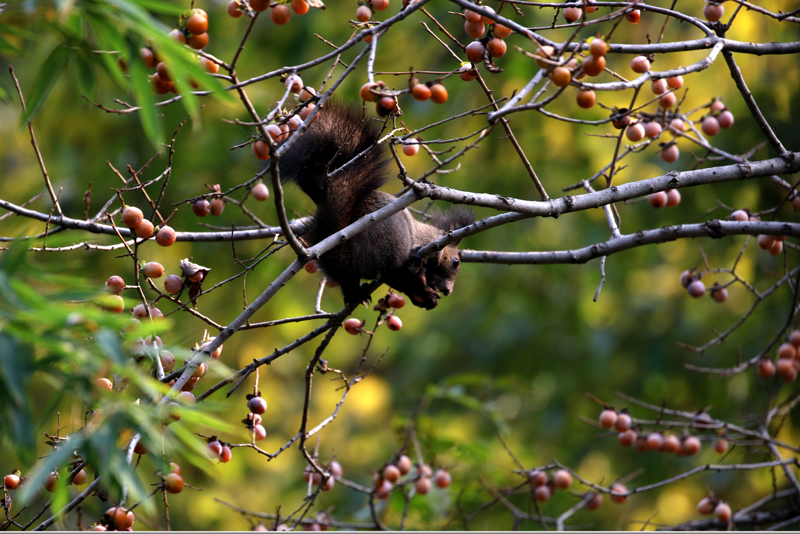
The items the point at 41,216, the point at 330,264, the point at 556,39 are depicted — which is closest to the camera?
the point at 41,216

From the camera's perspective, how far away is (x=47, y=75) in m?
1.27

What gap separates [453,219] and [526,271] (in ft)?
5.46

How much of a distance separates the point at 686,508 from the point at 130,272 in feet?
16.3

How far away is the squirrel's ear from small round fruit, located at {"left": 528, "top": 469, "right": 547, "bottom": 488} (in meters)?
1.34

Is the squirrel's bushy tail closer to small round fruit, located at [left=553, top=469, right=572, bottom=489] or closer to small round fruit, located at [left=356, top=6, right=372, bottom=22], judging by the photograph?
small round fruit, located at [left=356, top=6, right=372, bottom=22]

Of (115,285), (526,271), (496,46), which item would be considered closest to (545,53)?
(496,46)

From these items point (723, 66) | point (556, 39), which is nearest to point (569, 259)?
point (556, 39)

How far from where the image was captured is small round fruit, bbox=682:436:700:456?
9.10 ft

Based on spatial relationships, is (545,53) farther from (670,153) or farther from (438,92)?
(670,153)

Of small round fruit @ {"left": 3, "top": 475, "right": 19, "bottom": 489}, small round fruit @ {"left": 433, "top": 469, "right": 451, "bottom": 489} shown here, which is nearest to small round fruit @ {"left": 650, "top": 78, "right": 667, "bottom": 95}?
small round fruit @ {"left": 433, "top": 469, "right": 451, "bottom": 489}

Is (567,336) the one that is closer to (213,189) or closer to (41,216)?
(213,189)

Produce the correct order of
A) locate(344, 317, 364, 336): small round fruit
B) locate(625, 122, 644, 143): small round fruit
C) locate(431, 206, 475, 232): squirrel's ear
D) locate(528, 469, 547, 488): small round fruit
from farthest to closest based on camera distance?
locate(431, 206, 475, 232): squirrel's ear → locate(528, 469, 547, 488): small round fruit → locate(344, 317, 364, 336): small round fruit → locate(625, 122, 644, 143): small round fruit

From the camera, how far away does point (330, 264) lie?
2928 mm

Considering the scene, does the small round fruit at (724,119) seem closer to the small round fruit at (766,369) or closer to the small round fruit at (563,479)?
the small round fruit at (766,369)
